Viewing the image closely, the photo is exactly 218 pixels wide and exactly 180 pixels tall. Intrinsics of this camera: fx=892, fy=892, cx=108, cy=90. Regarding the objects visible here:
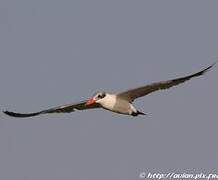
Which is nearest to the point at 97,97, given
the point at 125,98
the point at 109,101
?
the point at 109,101

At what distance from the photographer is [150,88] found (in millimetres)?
28797

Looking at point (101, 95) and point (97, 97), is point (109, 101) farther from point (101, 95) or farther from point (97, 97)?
point (97, 97)

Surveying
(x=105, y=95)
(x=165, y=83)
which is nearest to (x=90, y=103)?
(x=105, y=95)

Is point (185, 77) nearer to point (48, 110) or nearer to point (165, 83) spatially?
point (165, 83)

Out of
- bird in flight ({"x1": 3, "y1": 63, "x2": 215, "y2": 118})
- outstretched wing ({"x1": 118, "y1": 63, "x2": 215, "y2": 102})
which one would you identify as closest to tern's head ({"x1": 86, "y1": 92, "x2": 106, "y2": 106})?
bird in flight ({"x1": 3, "y1": 63, "x2": 215, "y2": 118})

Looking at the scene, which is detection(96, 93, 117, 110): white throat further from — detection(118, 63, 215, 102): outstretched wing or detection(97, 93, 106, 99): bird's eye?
detection(118, 63, 215, 102): outstretched wing

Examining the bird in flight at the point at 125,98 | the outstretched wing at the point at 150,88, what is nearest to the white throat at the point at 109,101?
the bird in flight at the point at 125,98

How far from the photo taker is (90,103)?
29.5 meters

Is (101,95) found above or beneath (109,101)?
above

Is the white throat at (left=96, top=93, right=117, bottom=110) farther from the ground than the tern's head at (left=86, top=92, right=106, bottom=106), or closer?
closer

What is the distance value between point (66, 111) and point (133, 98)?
8.53 ft

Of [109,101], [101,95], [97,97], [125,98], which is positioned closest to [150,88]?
[125,98]

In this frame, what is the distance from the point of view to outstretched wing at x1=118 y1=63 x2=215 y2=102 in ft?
92.5

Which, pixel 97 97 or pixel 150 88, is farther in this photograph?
pixel 97 97
